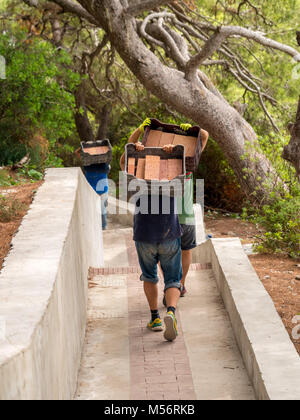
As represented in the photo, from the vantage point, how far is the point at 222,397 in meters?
3.73

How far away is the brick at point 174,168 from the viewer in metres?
4.49

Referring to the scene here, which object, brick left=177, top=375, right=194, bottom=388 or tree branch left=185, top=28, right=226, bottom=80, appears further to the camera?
tree branch left=185, top=28, right=226, bottom=80

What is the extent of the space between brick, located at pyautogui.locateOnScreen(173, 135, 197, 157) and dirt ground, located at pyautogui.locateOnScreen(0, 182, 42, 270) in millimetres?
1584

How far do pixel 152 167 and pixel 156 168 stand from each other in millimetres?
33

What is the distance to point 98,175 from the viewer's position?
9039mm

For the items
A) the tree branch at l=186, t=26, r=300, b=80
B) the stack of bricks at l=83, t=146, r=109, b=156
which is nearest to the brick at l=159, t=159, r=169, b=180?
the stack of bricks at l=83, t=146, r=109, b=156

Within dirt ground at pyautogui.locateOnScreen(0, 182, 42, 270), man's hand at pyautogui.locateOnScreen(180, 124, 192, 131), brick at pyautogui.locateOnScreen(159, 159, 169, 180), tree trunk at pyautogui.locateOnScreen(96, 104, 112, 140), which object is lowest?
tree trunk at pyautogui.locateOnScreen(96, 104, 112, 140)

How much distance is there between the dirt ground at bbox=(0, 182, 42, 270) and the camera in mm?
4289

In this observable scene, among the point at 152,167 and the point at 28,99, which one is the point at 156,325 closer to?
the point at 152,167

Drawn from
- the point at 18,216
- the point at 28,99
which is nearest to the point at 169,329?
the point at 18,216

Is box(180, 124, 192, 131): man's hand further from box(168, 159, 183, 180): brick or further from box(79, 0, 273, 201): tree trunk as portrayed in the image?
box(79, 0, 273, 201): tree trunk

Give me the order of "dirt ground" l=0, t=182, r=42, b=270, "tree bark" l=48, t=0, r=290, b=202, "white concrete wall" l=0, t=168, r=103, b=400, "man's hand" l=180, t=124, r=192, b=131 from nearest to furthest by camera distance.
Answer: "white concrete wall" l=0, t=168, r=103, b=400 → "dirt ground" l=0, t=182, r=42, b=270 → "man's hand" l=180, t=124, r=192, b=131 → "tree bark" l=48, t=0, r=290, b=202
